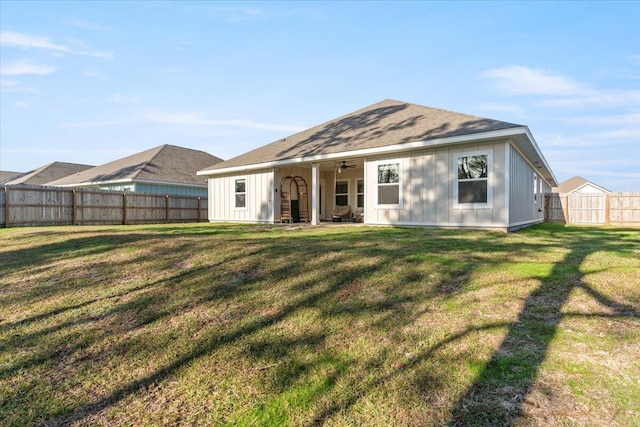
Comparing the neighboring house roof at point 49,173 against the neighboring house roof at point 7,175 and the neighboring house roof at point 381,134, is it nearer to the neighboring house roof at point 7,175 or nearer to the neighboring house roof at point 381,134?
the neighboring house roof at point 7,175

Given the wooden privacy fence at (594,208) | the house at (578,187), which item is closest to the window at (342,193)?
the wooden privacy fence at (594,208)

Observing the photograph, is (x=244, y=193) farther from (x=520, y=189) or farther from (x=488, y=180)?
(x=520, y=189)

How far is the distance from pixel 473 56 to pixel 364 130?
18.8ft

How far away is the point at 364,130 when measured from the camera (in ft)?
45.4

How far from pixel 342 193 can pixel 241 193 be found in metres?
4.83

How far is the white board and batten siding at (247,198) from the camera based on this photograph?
50.4 ft

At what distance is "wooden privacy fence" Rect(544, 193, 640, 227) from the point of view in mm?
18078

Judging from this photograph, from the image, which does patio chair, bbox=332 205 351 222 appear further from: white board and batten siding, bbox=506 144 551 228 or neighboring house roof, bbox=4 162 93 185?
neighboring house roof, bbox=4 162 93 185

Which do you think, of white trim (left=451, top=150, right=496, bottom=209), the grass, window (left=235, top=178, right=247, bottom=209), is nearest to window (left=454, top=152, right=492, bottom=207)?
white trim (left=451, top=150, right=496, bottom=209)

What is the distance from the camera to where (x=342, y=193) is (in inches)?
→ 690

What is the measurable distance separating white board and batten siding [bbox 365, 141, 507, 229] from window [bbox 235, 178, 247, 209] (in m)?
6.58

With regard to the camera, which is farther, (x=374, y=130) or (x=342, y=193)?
(x=342, y=193)

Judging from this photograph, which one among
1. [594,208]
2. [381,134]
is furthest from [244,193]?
[594,208]

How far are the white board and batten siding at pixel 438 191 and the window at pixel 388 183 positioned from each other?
0.17 metres
